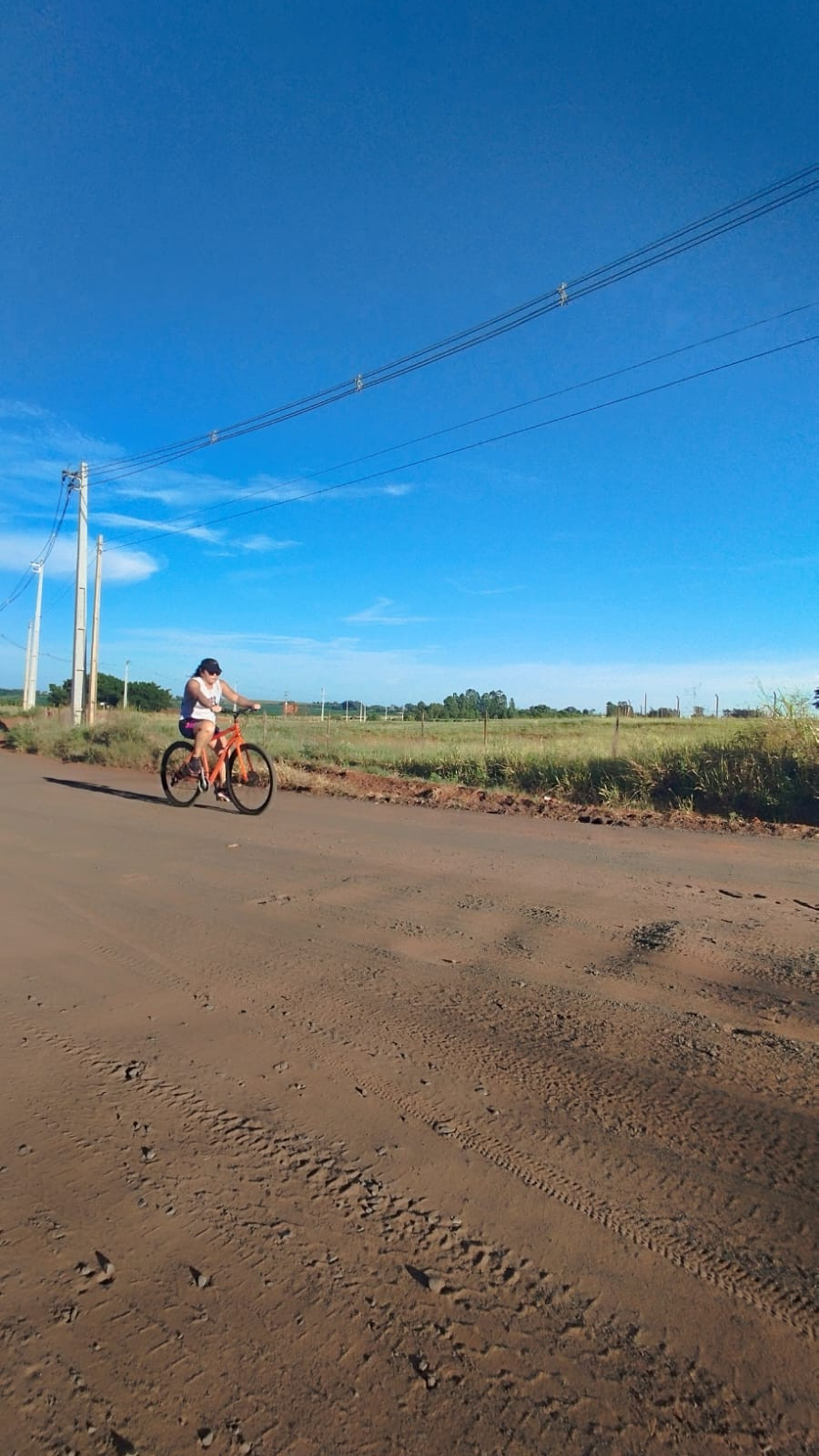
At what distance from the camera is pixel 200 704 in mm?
9680

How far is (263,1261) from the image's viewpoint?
6.61 ft

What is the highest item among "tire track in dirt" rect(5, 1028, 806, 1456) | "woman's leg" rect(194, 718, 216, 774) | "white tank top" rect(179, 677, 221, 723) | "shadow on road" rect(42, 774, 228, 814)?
"white tank top" rect(179, 677, 221, 723)

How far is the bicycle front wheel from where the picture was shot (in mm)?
9531

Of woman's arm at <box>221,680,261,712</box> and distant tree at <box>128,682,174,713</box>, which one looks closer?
woman's arm at <box>221,680,261,712</box>

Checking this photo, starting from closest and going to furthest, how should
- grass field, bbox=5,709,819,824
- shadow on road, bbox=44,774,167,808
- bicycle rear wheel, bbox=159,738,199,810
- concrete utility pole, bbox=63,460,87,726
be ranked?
bicycle rear wheel, bbox=159,738,199,810
shadow on road, bbox=44,774,167,808
grass field, bbox=5,709,819,824
concrete utility pole, bbox=63,460,87,726

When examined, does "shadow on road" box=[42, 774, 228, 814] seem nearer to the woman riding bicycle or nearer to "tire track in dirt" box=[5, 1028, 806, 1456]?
the woman riding bicycle

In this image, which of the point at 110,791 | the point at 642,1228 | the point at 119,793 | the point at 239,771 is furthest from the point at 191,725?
the point at 642,1228

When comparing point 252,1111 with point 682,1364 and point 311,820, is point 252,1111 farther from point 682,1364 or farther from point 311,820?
point 311,820

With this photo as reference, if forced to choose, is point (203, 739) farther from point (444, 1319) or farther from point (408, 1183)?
point (444, 1319)

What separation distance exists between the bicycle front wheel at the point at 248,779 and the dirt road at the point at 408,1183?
4479 mm

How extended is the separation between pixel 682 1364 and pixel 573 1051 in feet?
4.76

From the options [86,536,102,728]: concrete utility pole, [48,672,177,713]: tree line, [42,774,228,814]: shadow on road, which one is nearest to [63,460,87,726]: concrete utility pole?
[86,536,102,728]: concrete utility pole

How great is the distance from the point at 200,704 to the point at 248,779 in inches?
42.5

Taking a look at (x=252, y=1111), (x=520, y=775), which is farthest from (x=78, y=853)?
(x=520, y=775)
